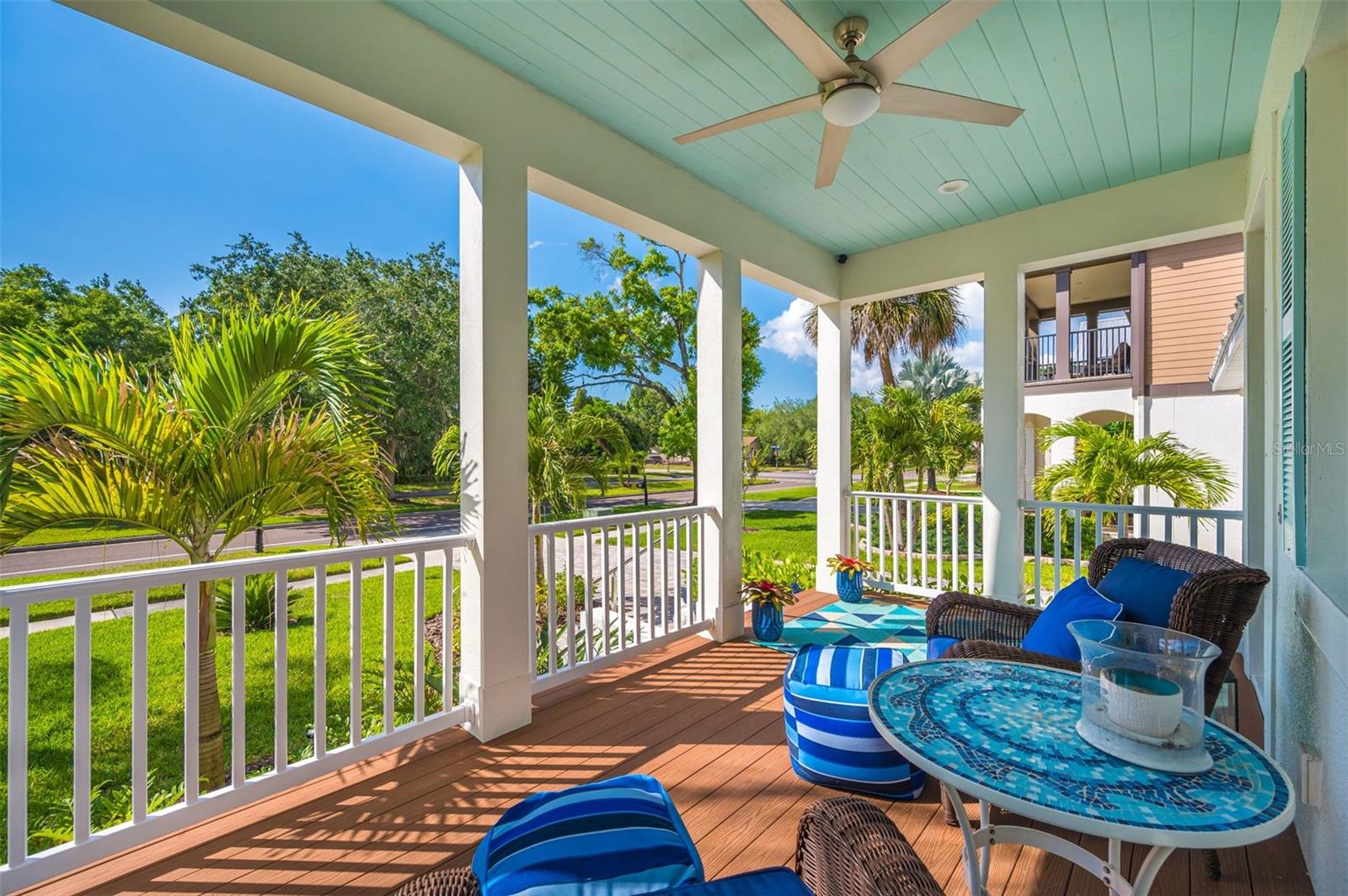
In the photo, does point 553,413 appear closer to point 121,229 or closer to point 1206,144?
point 1206,144

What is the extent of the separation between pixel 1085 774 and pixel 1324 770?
1095mm

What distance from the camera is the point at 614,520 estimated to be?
333cm

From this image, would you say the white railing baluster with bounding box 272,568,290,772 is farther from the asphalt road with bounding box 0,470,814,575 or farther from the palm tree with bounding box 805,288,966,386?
the palm tree with bounding box 805,288,966,386

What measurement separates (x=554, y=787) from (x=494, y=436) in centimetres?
143

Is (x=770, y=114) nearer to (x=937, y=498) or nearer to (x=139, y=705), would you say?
(x=139, y=705)

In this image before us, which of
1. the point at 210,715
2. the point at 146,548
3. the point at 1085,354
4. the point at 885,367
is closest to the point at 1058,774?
the point at 210,715

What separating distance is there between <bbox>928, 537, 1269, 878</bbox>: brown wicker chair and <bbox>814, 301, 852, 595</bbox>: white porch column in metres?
2.31

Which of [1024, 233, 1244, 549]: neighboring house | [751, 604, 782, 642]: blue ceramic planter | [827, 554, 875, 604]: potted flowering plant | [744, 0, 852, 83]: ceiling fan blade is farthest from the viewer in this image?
[1024, 233, 1244, 549]: neighboring house

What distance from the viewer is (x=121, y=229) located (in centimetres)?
723

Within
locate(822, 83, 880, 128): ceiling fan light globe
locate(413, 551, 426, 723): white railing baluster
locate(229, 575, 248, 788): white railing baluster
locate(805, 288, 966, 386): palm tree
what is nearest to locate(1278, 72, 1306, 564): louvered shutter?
locate(822, 83, 880, 128): ceiling fan light globe

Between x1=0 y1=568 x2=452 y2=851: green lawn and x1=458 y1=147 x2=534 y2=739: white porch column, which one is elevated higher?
x1=458 y1=147 x2=534 y2=739: white porch column

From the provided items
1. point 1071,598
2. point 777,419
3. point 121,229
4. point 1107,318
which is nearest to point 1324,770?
point 1071,598

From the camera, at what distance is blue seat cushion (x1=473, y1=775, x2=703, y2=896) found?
1.15 metres

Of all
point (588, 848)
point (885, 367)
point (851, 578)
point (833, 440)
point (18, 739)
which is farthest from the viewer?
point (885, 367)
